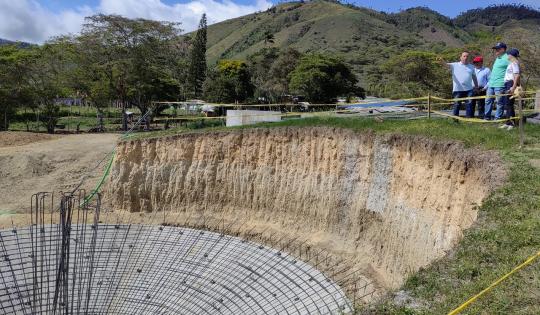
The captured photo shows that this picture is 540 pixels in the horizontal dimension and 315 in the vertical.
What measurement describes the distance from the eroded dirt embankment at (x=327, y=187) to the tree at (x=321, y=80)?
24.7m

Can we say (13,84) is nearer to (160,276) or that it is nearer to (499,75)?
(160,276)

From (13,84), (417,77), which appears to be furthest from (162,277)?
(417,77)

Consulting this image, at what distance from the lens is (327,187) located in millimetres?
17953

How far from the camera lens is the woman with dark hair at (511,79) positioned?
12766 mm

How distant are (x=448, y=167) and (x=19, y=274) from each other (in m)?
14.5

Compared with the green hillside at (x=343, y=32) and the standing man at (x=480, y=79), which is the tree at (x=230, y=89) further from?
the green hillside at (x=343, y=32)

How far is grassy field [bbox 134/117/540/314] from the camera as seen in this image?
19.5 ft

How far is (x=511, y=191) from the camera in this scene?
9141 millimetres

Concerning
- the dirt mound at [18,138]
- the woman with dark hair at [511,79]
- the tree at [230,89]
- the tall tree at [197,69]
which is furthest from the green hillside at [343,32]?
the woman with dark hair at [511,79]

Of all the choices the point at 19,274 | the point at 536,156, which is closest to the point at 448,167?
the point at 536,156

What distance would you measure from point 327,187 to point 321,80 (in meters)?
28.3

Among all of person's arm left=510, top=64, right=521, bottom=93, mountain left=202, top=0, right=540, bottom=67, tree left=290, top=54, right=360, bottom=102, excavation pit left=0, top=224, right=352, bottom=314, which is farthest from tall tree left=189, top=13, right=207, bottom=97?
person's arm left=510, top=64, right=521, bottom=93

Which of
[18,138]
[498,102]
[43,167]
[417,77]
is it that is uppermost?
[417,77]

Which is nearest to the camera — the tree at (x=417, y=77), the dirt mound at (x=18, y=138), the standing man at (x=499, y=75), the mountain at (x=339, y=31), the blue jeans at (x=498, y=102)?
the standing man at (x=499, y=75)
